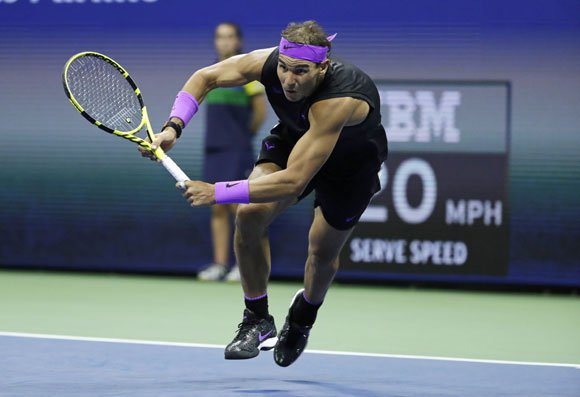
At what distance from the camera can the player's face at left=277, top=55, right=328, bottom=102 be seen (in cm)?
484

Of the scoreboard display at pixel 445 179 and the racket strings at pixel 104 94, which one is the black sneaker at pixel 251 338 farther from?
the scoreboard display at pixel 445 179

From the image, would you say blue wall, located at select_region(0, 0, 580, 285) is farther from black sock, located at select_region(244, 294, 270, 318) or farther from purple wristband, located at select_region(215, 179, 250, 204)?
purple wristband, located at select_region(215, 179, 250, 204)

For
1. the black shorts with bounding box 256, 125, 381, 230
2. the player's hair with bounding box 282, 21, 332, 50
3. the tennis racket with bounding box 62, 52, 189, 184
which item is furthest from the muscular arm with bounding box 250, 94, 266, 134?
the player's hair with bounding box 282, 21, 332, 50

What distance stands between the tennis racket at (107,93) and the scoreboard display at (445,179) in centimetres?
370

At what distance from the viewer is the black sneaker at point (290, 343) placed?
5.58m

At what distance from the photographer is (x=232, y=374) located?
5.60 metres

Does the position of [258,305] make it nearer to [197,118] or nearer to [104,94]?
[104,94]

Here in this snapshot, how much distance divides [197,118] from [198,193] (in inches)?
185

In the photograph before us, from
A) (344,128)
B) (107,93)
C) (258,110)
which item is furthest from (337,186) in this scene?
(258,110)

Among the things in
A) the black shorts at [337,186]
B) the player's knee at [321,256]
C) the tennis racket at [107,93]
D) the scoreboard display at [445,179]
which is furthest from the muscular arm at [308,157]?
the scoreboard display at [445,179]

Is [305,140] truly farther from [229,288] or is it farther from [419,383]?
[229,288]

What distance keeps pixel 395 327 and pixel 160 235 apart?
2812 millimetres

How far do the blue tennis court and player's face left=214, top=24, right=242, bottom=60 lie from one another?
323cm

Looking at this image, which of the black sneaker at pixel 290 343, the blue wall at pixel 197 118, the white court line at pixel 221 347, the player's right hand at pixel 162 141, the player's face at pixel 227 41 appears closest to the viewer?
the player's right hand at pixel 162 141
